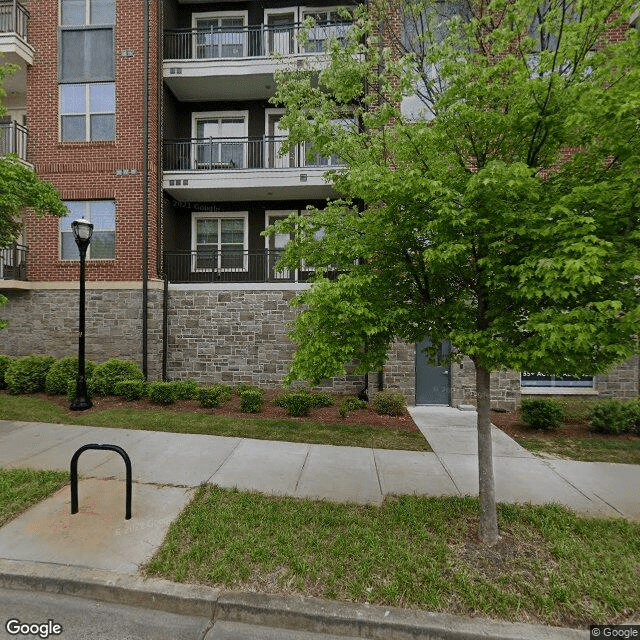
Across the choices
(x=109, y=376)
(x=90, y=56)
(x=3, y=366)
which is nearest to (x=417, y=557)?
(x=109, y=376)

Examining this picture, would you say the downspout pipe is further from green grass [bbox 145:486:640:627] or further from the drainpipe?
green grass [bbox 145:486:640:627]

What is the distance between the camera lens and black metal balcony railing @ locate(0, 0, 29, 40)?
34.8 feet

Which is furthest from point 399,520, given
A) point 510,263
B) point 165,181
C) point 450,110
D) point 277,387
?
point 165,181

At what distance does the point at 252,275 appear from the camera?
1180 cm

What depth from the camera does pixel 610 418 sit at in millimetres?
7250

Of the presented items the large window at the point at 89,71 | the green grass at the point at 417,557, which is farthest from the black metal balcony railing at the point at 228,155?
the green grass at the point at 417,557

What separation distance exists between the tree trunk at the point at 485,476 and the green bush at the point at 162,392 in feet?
24.1

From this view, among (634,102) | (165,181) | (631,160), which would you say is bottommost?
(631,160)

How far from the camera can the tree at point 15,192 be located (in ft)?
20.6

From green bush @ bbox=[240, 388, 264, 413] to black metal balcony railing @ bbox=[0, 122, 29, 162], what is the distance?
A: 993cm

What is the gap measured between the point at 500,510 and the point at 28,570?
4.80m

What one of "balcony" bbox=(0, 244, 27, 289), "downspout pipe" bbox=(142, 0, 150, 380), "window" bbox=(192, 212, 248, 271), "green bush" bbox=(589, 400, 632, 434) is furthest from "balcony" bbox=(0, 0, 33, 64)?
"green bush" bbox=(589, 400, 632, 434)

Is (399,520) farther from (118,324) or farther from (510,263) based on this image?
(118,324)

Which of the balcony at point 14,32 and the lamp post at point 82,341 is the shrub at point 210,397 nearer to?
the lamp post at point 82,341
